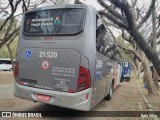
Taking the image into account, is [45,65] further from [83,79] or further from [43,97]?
[83,79]

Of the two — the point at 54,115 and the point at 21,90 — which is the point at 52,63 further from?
the point at 54,115

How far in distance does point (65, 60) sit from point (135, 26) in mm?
2874

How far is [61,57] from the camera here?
6.22 metres

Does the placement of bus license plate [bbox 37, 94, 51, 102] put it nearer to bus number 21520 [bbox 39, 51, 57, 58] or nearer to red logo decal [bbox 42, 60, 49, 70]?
red logo decal [bbox 42, 60, 49, 70]

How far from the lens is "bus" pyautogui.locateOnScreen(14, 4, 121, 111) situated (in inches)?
237

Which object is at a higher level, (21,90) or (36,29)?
(36,29)

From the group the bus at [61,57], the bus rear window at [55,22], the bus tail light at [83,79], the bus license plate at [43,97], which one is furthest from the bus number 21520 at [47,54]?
the bus license plate at [43,97]

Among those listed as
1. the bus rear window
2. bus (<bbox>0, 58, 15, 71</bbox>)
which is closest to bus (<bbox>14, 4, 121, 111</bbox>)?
the bus rear window

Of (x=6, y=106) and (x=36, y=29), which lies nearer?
(x=36, y=29)

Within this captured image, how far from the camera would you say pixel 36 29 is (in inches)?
270

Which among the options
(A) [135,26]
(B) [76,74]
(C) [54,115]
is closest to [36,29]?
(B) [76,74]

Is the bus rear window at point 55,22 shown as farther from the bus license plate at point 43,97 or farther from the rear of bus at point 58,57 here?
the bus license plate at point 43,97

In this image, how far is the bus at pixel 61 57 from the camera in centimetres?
603

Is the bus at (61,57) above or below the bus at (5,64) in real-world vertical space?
above
